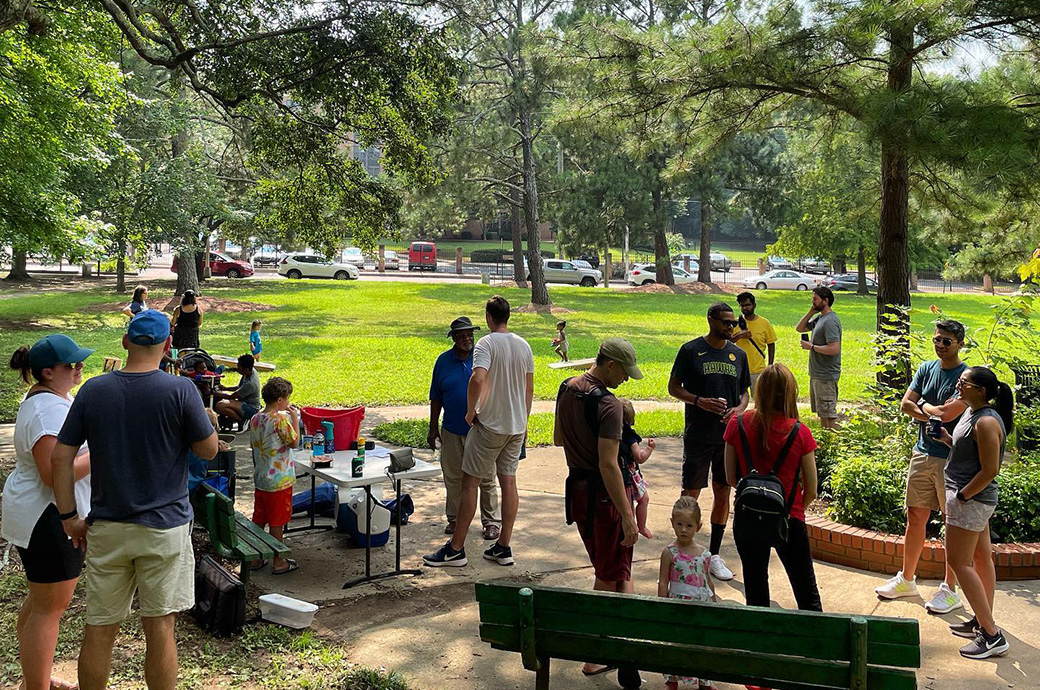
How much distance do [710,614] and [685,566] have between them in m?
0.89

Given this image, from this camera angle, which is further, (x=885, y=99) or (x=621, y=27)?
(x=621, y=27)

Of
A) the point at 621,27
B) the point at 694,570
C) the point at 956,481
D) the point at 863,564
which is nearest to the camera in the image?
the point at 694,570

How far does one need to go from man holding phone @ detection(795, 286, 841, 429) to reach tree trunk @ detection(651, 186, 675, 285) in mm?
29436

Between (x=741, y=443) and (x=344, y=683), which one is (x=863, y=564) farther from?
(x=344, y=683)

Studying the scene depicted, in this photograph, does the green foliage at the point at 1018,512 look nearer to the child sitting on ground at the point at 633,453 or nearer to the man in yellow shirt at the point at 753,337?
the child sitting on ground at the point at 633,453

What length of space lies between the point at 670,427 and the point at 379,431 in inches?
141

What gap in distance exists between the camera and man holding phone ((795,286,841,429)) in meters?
9.38

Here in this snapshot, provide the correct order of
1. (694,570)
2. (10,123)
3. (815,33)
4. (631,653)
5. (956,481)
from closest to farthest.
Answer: (631,653) → (694,570) → (956,481) → (815,33) → (10,123)

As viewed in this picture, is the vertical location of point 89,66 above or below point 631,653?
above

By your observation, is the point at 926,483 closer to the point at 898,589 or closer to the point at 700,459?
the point at 898,589

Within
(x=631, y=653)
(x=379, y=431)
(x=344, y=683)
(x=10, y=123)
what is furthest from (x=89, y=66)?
(x=631, y=653)

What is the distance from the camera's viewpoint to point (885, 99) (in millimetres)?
8078

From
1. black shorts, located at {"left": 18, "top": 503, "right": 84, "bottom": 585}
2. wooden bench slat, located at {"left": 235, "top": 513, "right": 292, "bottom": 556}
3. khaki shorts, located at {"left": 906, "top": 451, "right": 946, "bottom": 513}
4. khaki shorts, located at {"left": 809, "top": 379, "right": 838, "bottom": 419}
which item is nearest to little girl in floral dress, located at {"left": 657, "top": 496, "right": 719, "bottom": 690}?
khaki shorts, located at {"left": 906, "top": 451, "right": 946, "bottom": 513}

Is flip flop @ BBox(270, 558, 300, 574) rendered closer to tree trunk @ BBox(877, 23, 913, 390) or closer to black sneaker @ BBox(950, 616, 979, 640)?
black sneaker @ BBox(950, 616, 979, 640)
